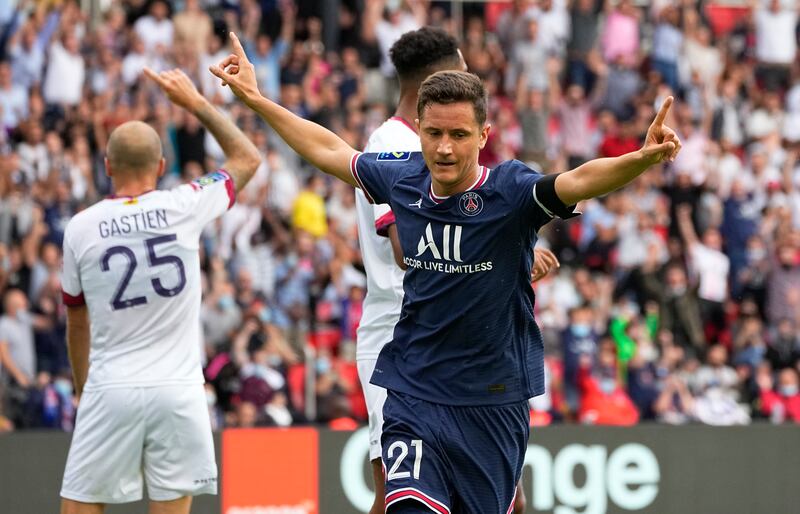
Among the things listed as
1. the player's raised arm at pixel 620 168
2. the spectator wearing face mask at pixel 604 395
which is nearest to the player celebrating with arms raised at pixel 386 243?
the player's raised arm at pixel 620 168

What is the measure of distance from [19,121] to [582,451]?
786cm

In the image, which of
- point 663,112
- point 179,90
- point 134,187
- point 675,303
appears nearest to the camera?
point 663,112

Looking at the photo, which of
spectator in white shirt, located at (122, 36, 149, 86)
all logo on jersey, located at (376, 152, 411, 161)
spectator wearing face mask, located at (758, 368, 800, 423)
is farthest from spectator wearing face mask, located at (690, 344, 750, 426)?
all logo on jersey, located at (376, 152, 411, 161)

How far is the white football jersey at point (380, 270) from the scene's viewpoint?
23.1 feet

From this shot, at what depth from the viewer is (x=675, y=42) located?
2089 centimetres

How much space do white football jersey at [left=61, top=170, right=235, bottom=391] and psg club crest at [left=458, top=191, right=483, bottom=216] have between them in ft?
6.66

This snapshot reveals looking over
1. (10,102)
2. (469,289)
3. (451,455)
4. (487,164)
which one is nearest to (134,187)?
(469,289)

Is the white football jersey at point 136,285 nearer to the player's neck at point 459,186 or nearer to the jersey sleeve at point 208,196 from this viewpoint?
the jersey sleeve at point 208,196

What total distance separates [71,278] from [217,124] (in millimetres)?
1152

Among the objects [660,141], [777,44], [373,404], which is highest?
[777,44]

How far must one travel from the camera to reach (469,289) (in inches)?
233

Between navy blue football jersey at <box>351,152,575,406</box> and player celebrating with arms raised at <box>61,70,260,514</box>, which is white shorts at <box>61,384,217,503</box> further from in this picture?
navy blue football jersey at <box>351,152,575,406</box>

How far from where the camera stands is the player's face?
5.84 metres

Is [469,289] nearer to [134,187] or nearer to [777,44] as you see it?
[134,187]
